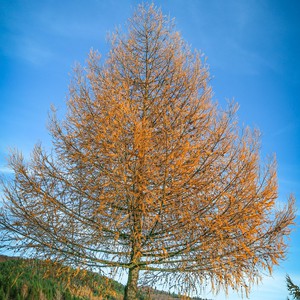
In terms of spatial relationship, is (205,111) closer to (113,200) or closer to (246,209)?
(246,209)

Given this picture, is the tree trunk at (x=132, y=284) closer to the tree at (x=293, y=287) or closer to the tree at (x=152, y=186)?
the tree at (x=152, y=186)

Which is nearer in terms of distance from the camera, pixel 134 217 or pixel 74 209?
pixel 134 217

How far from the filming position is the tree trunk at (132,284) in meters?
6.30

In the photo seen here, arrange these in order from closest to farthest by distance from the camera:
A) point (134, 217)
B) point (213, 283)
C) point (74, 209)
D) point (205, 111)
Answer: point (134, 217) < point (213, 283) < point (74, 209) < point (205, 111)

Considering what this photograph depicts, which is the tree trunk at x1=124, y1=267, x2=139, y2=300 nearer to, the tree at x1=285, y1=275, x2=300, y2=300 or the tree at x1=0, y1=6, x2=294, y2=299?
the tree at x1=0, y1=6, x2=294, y2=299

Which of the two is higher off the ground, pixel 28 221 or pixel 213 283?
pixel 28 221

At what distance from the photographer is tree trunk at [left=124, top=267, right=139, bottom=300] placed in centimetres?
630

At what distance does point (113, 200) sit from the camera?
591 centimetres

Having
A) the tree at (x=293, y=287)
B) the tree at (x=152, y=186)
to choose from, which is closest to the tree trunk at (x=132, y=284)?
the tree at (x=152, y=186)

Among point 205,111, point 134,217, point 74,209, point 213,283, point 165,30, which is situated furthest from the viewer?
point 165,30

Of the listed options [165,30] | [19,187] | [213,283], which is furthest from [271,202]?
[19,187]

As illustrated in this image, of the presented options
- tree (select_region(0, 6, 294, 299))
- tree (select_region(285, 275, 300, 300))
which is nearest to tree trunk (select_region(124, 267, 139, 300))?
tree (select_region(0, 6, 294, 299))

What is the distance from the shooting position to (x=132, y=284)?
6.35 m

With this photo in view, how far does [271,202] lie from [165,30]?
15.8ft
